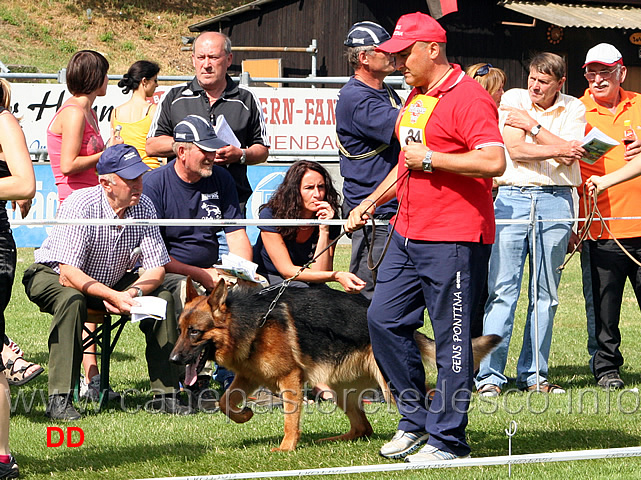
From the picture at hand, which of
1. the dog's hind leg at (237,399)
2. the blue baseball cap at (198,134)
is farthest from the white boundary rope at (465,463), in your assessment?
the blue baseball cap at (198,134)

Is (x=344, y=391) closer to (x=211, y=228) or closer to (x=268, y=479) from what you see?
(x=268, y=479)

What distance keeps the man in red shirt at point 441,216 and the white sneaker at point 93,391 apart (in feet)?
7.40

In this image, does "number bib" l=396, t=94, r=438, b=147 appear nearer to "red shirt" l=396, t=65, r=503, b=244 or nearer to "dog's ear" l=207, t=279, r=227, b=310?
"red shirt" l=396, t=65, r=503, b=244

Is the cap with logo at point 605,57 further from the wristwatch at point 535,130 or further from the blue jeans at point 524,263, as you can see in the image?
the blue jeans at point 524,263

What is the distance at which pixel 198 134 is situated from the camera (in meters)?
5.79

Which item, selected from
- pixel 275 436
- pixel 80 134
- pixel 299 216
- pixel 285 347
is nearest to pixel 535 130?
pixel 299 216

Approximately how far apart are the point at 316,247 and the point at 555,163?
174 cm

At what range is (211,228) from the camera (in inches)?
238

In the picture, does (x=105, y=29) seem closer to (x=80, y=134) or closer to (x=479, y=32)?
(x=479, y=32)

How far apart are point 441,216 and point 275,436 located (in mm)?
1681

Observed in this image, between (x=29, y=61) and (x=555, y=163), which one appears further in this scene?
(x=29, y=61)

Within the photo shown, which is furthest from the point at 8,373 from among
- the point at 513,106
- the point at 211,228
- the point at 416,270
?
the point at 513,106

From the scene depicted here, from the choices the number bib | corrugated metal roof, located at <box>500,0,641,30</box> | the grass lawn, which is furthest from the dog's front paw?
corrugated metal roof, located at <box>500,0,641,30</box>

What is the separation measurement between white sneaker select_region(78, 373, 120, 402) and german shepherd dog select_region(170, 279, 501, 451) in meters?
1.10
